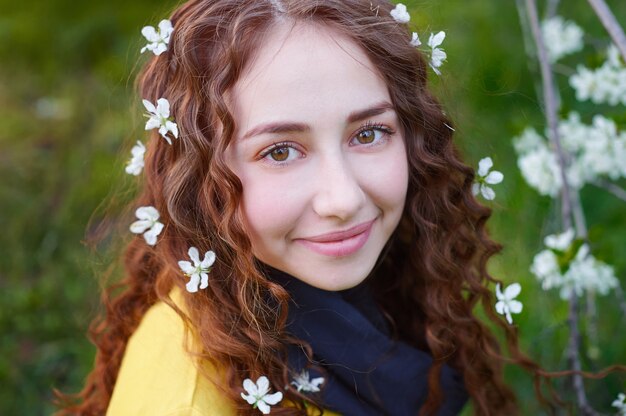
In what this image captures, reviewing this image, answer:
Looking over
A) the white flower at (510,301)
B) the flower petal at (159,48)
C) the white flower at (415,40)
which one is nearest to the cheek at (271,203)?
the flower petal at (159,48)

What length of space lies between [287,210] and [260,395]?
41 centimetres

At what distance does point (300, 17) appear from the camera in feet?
5.43

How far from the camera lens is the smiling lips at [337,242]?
5.49 feet

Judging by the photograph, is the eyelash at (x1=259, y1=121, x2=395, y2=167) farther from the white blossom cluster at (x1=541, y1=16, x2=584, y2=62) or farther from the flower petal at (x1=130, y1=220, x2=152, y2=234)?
the white blossom cluster at (x1=541, y1=16, x2=584, y2=62)

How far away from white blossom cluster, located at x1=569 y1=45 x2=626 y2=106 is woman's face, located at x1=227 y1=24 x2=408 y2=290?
878 millimetres

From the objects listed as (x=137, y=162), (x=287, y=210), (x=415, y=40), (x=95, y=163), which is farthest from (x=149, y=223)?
(x=95, y=163)

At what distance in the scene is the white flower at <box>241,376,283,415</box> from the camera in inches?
65.7

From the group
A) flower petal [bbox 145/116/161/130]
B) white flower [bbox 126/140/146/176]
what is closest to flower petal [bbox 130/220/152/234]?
white flower [bbox 126/140/146/176]

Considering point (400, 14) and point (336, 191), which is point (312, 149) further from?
point (400, 14)

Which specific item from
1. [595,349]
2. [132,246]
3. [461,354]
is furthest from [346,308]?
[595,349]

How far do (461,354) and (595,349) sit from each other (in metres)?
0.60

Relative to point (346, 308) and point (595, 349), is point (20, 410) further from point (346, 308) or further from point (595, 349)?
point (595, 349)

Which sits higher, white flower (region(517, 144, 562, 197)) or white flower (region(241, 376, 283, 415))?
white flower (region(517, 144, 562, 197))

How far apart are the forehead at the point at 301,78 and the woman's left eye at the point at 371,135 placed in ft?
0.21
